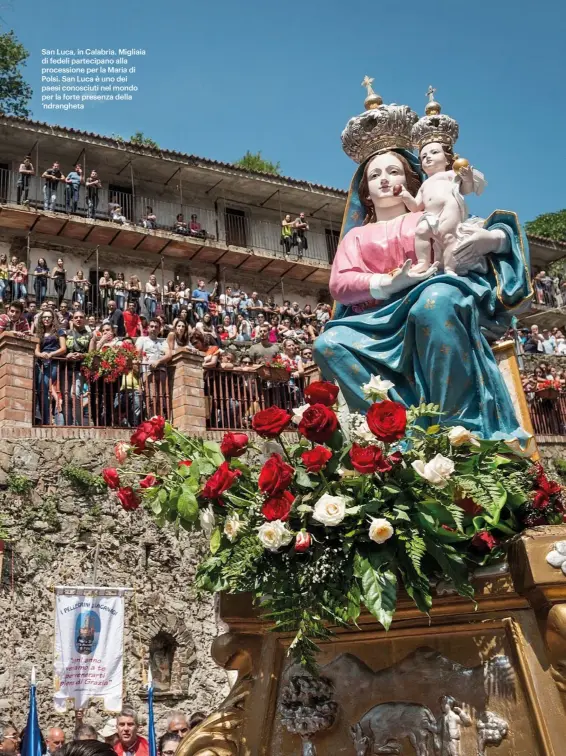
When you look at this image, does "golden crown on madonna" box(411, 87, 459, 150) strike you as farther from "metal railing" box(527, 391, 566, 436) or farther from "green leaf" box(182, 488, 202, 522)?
"metal railing" box(527, 391, 566, 436)

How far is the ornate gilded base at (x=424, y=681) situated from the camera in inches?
95.0

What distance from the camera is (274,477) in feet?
8.78

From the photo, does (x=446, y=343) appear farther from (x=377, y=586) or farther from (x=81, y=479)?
(x=81, y=479)

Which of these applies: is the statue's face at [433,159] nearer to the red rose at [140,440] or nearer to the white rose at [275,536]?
the red rose at [140,440]

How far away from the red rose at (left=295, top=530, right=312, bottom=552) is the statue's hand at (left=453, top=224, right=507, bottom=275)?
2084mm

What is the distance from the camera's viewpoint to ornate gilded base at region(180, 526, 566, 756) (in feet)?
7.92

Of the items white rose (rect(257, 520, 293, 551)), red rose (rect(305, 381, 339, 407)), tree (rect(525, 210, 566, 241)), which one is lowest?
white rose (rect(257, 520, 293, 551))

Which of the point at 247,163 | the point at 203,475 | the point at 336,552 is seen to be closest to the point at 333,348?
the point at 203,475

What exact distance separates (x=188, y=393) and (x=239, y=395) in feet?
3.68

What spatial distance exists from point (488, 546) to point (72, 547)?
31.2ft

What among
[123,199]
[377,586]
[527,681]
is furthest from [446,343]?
[123,199]

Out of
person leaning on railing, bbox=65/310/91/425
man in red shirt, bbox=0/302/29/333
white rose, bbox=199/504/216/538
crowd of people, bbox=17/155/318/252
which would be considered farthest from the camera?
crowd of people, bbox=17/155/318/252

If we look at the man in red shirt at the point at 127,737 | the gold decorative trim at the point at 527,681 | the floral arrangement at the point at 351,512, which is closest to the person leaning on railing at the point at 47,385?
the man in red shirt at the point at 127,737

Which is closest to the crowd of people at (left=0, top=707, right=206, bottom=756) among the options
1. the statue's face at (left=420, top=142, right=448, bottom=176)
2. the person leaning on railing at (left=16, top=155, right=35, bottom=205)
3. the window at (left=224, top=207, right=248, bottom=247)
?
the statue's face at (left=420, top=142, right=448, bottom=176)
